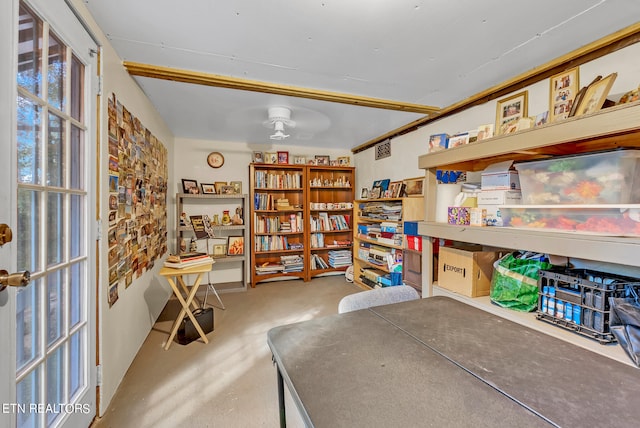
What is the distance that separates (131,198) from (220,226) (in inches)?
68.7

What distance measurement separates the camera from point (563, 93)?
53.4 inches

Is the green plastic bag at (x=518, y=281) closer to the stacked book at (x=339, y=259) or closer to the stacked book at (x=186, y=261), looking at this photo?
the stacked book at (x=186, y=261)

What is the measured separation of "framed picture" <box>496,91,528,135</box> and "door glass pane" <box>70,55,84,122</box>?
7.62 ft

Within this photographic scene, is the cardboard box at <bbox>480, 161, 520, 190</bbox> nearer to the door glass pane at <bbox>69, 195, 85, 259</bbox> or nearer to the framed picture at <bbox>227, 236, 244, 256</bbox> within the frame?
the door glass pane at <bbox>69, 195, 85, 259</bbox>

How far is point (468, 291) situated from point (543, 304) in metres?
0.34

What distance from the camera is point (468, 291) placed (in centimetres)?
151

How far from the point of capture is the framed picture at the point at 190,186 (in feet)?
12.0

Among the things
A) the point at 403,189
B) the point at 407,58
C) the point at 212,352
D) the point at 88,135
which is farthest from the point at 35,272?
the point at 403,189

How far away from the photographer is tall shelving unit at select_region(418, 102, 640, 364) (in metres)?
0.88

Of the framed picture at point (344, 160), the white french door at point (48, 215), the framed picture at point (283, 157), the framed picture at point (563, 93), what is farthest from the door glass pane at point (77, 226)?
the framed picture at point (344, 160)

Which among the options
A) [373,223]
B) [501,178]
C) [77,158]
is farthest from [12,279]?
[373,223]

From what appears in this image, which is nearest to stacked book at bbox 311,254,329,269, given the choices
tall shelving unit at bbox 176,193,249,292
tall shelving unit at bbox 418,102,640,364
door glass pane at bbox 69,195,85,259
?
tall shelving unit at bbox 176,193,249,292

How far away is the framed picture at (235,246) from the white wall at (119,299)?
1.30m

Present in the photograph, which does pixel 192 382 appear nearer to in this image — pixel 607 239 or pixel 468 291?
pixel 468 291
